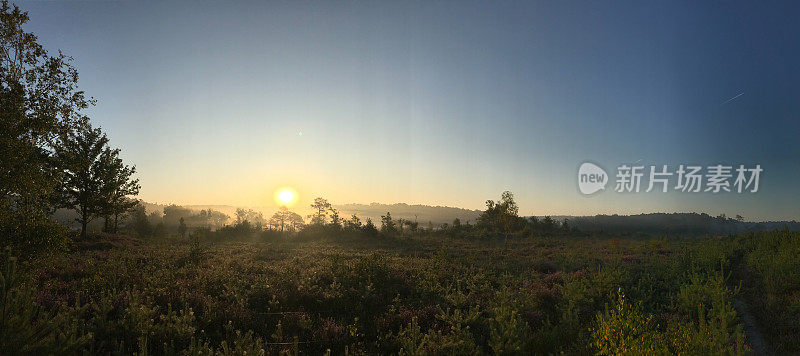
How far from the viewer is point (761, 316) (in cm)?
962

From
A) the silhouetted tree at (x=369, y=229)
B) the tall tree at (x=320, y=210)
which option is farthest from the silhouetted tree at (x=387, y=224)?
the tall tree at (x=320, y=210)

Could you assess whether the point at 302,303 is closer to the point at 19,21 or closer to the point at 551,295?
the point at 551,295

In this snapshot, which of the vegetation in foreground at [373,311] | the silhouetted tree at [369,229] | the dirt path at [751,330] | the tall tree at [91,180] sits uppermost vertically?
the tall tree at [91,180]

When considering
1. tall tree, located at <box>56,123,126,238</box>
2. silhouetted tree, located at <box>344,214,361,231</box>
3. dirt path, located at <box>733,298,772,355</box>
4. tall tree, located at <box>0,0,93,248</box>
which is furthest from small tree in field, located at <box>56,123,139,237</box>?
dirt path, located at <box>733,298,772,355</box>

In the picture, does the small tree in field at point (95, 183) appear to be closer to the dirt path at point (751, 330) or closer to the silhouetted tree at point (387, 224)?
the silhouetted tree at point (387, 224)

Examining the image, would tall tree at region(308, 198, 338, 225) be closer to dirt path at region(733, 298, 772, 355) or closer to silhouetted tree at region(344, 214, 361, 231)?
silhouetted tree at region(344, 214, 361, 231)

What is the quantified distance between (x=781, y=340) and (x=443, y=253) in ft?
42.5

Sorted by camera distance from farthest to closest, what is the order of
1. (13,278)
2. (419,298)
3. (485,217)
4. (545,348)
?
(485,217), (419,298), (545,348), (13,278)

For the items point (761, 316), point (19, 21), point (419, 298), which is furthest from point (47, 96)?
point (761, 316)

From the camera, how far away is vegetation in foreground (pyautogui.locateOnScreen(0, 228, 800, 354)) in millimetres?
5531

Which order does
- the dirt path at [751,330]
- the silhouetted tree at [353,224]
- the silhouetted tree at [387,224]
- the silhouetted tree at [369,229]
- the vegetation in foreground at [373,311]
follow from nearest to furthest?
1. the vegetation in foreground at [373,311]
2. the dirt path at [751,330]
3. the silhouetted tree at [369,229]
4. the silhouetted tree at [353,224]
5. the silhouetted tree at [387,224]

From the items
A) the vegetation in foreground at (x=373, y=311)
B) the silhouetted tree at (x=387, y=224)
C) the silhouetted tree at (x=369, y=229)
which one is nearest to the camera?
the vegetation in foreground at (x=373, y=311)

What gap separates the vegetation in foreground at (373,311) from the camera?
18.1 feet

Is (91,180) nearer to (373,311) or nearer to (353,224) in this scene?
(353,224)
